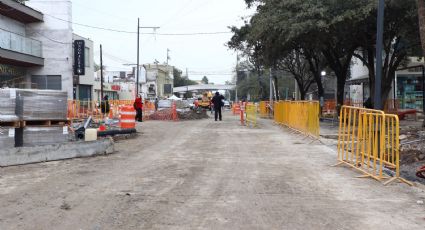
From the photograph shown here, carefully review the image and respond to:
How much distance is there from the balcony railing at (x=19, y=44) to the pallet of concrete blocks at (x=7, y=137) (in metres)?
19.7

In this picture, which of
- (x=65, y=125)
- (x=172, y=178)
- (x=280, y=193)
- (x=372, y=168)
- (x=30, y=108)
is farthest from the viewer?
(x=65, y=125)

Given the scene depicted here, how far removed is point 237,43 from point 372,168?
27.1 meters

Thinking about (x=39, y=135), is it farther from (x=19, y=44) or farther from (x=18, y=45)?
(x=19, y=44)

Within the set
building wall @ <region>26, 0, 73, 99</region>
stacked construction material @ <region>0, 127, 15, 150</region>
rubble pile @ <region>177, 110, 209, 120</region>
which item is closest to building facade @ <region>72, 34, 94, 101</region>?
building wall @ <region>26, 0, 73, 99</region>

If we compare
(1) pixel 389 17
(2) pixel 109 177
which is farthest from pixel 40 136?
(1) pixel 389 17

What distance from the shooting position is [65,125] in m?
13.1

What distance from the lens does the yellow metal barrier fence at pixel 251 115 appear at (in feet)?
89.7

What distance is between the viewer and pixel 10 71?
1351 inches

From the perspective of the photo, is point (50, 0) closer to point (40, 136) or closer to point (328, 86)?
point (40, 136)

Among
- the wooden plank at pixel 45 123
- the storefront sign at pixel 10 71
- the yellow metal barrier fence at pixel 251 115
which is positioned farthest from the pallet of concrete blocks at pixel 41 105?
the storefront sign at pixel 10 71

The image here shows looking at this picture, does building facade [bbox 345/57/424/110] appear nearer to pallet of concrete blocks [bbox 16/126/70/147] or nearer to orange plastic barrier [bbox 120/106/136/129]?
orange plastic barrier [bbox 120/106/136/129]

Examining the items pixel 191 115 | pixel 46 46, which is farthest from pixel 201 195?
pixel 46 46

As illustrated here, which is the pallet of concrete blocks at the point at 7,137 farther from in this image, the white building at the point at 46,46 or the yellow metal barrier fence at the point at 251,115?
the white building at the point at 46,46

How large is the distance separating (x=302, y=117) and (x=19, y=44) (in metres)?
20.8
